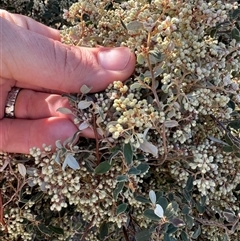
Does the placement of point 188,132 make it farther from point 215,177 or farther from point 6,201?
point 6,201

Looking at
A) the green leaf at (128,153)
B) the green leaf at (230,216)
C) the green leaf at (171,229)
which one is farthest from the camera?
the green leaf at (230,216)

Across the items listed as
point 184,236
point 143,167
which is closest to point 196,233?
point 184,236

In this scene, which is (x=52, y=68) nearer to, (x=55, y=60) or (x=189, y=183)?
(x=55, y=60)

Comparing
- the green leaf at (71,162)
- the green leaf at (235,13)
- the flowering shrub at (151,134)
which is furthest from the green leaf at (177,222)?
the green leaf at (235,13)

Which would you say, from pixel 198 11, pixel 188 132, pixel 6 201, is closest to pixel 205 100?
pixel 188 132

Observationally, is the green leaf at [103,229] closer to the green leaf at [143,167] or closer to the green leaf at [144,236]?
the green leaf at [144,236]

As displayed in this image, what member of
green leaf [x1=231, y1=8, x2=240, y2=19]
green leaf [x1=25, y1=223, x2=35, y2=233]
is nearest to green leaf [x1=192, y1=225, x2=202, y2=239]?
green leaf [x1=25, y1=223, x2=35, y2=233]

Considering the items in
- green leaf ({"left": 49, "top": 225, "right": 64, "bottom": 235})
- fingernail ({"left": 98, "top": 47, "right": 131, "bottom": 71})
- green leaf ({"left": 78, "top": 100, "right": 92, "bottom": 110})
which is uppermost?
fingernail ({"left": 98, "top": 47, "right": 131, "bottom": 71})

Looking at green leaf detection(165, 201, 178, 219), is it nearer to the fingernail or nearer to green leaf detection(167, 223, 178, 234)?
green leaf detection(167, 223, 178, 234)
